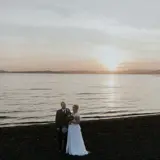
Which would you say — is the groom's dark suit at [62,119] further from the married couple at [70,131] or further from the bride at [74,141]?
the bride at [74,141]

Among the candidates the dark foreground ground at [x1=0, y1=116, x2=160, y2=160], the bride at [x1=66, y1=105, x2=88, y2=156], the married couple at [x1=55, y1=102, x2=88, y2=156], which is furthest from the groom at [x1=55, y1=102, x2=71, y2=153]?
the dark foreground ground at [x1=0, y1=116, x2=160, y2=160]

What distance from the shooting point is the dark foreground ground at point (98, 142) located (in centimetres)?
1770

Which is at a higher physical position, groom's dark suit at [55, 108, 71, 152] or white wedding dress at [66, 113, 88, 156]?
groom's dark suit at [55, 108, 71, 152]

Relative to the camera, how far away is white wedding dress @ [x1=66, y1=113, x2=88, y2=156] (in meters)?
17.3

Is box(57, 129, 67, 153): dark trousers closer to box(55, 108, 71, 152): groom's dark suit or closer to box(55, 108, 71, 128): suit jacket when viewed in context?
box(55, 108, 71, 152): groom's dark suit

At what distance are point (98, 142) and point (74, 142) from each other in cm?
→ 363

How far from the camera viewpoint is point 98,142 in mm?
20875

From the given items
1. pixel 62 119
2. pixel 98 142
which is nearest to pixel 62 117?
pixel 62 119

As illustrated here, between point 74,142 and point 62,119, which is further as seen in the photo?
point 74,142

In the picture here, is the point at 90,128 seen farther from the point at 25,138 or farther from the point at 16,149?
the point at 16,149

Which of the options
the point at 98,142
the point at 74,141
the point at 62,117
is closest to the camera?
the point at 62,117

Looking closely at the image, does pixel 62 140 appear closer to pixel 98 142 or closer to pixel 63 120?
pixel 63 120

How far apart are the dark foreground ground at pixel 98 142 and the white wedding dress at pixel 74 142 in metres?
0.42

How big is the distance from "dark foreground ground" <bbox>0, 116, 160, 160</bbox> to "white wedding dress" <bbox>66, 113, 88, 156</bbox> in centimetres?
42
